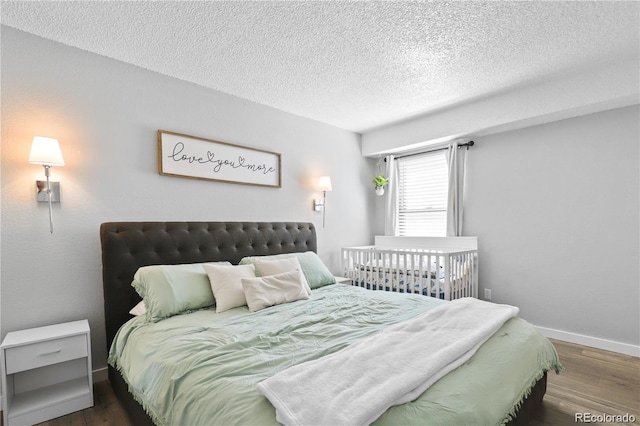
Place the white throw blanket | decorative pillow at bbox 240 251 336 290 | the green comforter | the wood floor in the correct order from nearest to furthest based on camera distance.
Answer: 1. the white throw blanket
2. the green comforter
3. the wood floor
4. decorative pillow at bbox 240 251 336 290

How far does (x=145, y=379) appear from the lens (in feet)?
4.88

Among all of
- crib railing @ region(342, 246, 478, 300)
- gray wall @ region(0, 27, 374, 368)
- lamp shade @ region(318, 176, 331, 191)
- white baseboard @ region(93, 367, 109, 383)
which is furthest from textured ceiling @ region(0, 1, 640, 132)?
white baseboard @ region(93, 367, 109, 383)

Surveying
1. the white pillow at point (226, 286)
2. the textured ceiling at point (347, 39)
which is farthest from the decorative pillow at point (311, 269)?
the textured ceiling at point (347, 39)

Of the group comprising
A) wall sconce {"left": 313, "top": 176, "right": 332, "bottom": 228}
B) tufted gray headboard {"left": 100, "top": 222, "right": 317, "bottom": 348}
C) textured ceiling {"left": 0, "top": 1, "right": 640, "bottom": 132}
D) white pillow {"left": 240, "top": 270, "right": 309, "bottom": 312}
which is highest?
textured ceiling {"left": 0, "top": 1, "right": 640, "bottom": 132}

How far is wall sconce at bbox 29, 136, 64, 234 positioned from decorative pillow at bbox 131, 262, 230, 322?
732 millimetres

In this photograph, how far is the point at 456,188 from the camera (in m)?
3.82

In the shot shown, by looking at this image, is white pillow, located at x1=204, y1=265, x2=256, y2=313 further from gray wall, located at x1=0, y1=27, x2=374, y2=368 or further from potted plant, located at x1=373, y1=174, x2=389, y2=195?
potted plant, located at x1=373, y1=174, x2=389, y2=195

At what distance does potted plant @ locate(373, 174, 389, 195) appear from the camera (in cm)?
440

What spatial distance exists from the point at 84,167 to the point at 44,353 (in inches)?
49.1

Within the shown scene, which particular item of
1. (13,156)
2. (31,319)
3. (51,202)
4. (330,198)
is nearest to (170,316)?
(31,319)

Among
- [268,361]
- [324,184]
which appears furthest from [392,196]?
[268,361]

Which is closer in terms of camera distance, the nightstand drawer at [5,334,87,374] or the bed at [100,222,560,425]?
the bed at [100,222,560,425]

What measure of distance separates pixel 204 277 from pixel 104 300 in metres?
0.72

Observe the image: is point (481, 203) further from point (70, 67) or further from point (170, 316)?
point (70, 67)
